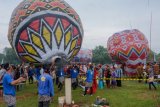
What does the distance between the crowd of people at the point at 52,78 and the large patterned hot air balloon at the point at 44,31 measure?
3.27ft

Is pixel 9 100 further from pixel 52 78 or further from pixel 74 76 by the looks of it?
pixel 74 76

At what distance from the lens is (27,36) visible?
1942 cm

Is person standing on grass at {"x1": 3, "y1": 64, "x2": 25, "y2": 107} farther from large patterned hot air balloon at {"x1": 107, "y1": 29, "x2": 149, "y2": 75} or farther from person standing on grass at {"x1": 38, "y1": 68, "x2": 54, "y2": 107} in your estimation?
large patterned hot air balloon at {"x1": 107, "y1": 29, "x2": 149, "y2": 75}

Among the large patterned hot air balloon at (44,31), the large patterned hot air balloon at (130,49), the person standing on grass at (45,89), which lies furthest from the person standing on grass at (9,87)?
the large patterned hot air balloon at (130,49)

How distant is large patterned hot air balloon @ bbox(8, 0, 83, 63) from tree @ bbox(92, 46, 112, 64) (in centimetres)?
7386

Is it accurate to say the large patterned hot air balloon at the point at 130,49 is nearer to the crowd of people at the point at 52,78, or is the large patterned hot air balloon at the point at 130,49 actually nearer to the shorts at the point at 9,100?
the crowd of people at the point at 52,78

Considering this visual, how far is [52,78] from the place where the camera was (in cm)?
1466

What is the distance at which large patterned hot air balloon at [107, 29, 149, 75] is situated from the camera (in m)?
31.9

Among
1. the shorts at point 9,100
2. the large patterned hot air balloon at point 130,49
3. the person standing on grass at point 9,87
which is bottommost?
the shorts at point 9,100

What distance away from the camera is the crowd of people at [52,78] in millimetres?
9547

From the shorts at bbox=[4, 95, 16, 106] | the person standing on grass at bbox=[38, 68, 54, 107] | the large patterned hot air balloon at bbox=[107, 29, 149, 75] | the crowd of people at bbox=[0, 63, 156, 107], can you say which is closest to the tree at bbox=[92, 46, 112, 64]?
the large patterned hot air balloon at bbox=[107, 29, 149, 75]

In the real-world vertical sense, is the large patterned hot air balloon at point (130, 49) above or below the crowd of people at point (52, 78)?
above

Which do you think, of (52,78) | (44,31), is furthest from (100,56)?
(52,78)

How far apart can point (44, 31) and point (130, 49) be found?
1486 cm
